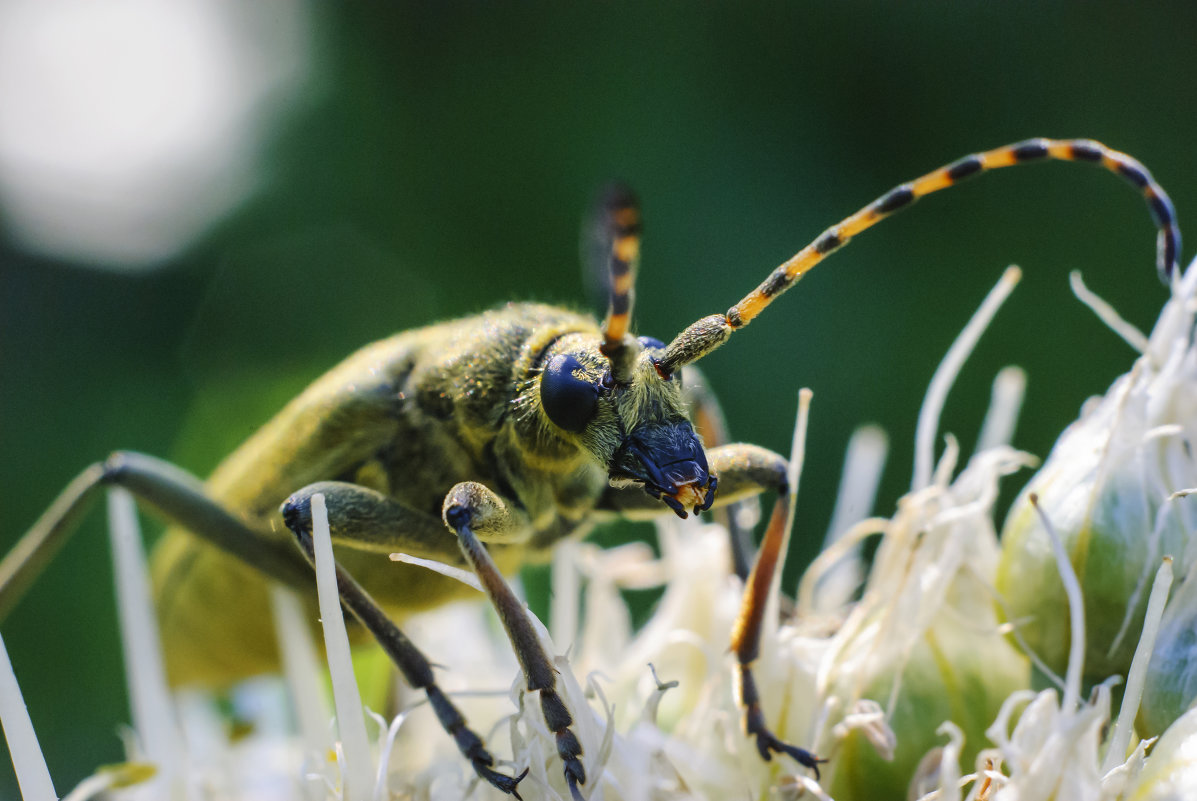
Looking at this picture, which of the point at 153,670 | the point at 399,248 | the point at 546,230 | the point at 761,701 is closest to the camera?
the point at 761,701

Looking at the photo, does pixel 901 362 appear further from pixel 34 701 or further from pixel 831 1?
pixel 34 701

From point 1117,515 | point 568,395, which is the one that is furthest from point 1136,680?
point 568,395

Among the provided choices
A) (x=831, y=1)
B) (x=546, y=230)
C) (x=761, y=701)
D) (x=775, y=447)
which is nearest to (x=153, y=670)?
(x=761, y=701)

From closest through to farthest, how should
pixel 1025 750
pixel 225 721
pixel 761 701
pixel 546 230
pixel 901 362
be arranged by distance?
1. pixel 1025 750
2. pixel 761 701
3. pixel 225 721
4. pixel 901 362
5. pixel 546 230

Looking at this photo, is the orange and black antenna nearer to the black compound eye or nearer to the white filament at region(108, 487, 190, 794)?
the black compound eye

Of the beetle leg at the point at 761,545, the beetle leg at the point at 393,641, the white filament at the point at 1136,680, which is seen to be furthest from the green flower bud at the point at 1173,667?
the beetle leg at the point at 393,641
